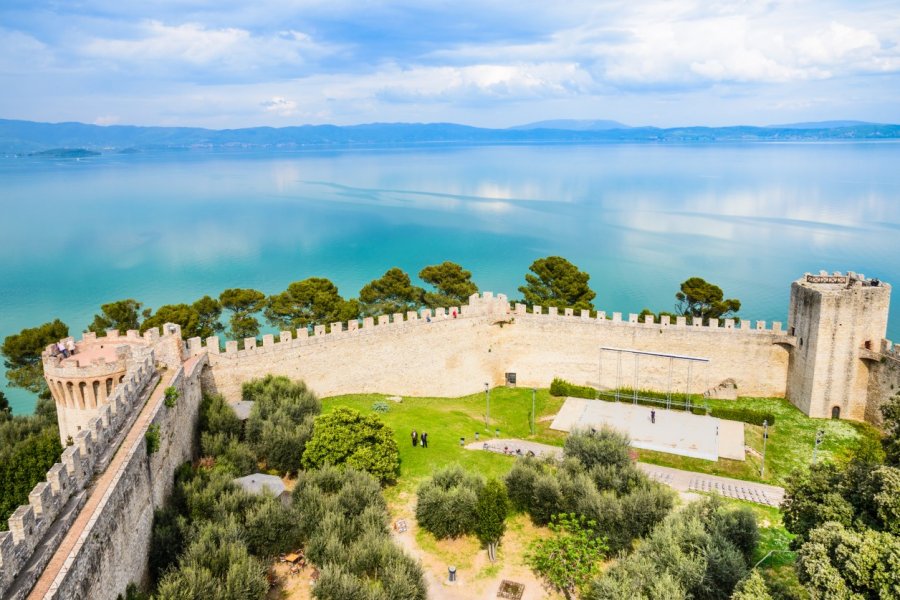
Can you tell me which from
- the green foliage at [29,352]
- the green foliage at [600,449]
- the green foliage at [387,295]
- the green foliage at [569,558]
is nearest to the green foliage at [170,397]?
the green foliage at [569,558]

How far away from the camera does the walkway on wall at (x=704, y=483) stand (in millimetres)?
17391

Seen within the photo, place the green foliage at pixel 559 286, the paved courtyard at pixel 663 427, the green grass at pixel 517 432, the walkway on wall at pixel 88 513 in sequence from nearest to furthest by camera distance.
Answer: the walkway on wall at pixel 88 513 < the green grass at pixel 517 432 < the paved courtyard at pixel 663 427 < the green foliage at pixel 559 286

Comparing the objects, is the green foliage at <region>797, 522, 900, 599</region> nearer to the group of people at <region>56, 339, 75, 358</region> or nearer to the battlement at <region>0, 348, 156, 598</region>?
the battlement at <region>0, 348, 156, 598</region>

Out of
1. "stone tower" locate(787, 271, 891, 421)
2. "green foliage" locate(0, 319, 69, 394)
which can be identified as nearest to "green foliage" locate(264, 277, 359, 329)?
"green foliage" locate(0, 319, 69, 394)

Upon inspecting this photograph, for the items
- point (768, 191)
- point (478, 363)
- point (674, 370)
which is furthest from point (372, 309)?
point (768, 191)

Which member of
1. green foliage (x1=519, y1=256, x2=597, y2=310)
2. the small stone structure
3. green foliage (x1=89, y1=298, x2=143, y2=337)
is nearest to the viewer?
the small stone structure

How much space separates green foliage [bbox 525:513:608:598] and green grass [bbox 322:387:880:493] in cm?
407

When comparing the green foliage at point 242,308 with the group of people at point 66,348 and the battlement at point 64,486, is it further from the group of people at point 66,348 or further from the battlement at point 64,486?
the battlement at point 64,486

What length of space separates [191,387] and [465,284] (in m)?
16.3

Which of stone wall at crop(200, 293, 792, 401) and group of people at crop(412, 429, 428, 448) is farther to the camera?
stone wall at crop(200, 293, 792, 401)

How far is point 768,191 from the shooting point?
94.6 metres

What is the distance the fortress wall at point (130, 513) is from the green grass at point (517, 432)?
576 cm

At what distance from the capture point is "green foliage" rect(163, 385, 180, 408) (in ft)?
48.1

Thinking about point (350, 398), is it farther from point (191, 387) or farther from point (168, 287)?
point (168, 287)
